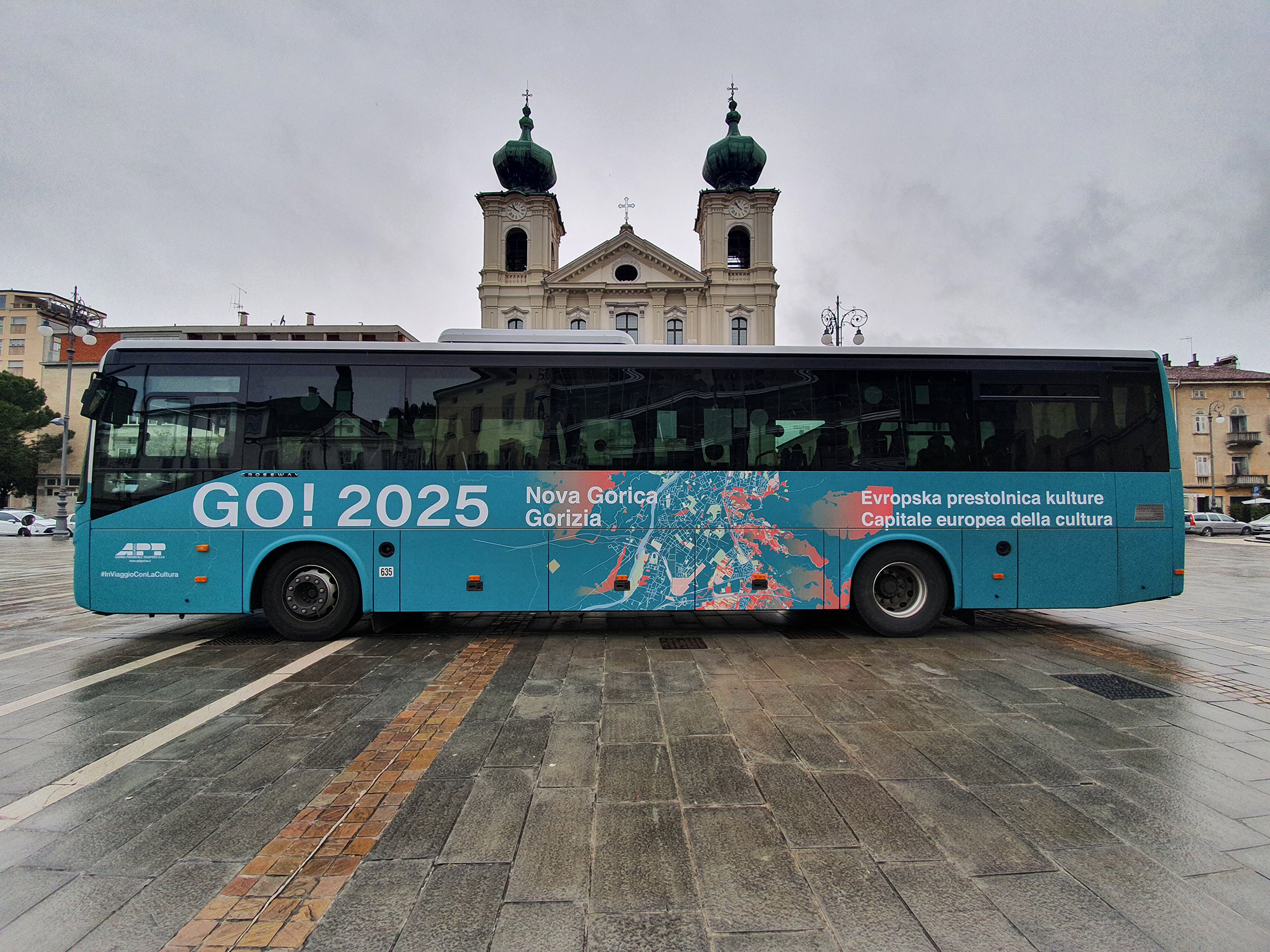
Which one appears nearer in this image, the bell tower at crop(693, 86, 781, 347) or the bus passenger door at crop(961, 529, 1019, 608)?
the bus passenger door at crop(961, 529, 1019, 608)

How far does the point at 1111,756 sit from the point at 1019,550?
11.5 ft

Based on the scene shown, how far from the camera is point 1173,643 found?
6562 millimetres

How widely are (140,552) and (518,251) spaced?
45853 mm

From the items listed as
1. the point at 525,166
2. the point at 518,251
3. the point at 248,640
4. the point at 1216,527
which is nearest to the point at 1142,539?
the point at 248,640

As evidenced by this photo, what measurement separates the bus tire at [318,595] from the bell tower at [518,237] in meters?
40.9

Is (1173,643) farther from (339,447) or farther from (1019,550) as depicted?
(339,447)

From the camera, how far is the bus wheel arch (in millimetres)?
6391

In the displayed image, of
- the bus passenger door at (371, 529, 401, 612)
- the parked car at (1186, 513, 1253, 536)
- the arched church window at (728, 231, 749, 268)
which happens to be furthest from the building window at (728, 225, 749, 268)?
the bus passenger door at (371, 529, 401, 612)

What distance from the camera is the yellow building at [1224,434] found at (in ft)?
163

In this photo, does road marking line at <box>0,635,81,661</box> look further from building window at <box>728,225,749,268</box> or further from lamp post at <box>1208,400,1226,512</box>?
lamp post at <box>1208,400,1226,512</box>

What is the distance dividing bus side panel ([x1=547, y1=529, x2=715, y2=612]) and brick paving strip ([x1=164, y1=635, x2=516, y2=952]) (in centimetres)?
234

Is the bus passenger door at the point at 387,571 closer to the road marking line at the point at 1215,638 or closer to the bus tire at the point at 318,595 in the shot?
the bus tire at the point at 318,595

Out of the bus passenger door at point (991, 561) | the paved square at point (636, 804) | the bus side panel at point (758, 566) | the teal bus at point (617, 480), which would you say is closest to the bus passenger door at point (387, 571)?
the teal bus at point (617, 480)

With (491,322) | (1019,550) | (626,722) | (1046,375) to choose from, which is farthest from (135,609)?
(491,322)
